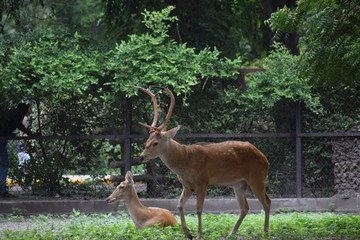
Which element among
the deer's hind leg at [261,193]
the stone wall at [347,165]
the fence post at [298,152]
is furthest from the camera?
the fence post at [298,152]

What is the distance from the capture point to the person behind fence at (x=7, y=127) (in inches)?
549

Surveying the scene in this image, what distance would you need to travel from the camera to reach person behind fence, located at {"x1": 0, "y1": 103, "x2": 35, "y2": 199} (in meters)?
13.9

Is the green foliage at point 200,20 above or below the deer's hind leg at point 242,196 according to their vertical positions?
above

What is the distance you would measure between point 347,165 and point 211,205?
2839mm

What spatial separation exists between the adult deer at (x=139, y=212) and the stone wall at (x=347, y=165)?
469 cm

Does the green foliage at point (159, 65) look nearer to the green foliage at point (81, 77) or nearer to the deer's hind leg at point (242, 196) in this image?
the green foliage at point (81, 77)

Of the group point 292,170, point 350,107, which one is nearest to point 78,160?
point 292,170

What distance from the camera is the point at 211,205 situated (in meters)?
13.9

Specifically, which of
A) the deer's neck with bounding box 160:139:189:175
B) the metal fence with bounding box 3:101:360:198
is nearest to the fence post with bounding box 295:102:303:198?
the metal fence with bounding box 3:101:360:198

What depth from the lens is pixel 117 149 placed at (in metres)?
14.5

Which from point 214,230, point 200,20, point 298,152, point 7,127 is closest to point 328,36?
point 214,230

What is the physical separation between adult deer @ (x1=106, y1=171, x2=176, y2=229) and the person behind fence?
13.5 feet

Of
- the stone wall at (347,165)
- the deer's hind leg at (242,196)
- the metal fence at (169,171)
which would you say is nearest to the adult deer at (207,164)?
the deer's hind leg at (242,196)

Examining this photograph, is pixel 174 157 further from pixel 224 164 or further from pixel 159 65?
pixel 159 65
